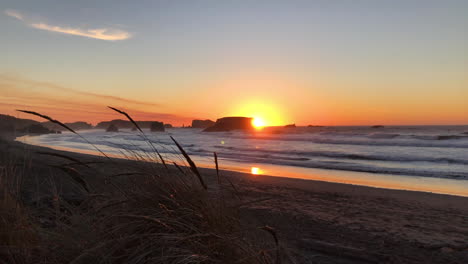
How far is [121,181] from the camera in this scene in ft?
9.29

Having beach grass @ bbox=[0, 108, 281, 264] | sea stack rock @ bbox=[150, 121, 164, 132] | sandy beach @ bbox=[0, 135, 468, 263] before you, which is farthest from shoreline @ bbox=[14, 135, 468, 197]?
sea stack rock @ bbox=[150, 121, 164, 132]

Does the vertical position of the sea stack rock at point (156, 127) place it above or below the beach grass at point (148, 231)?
above

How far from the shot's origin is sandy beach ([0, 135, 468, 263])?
177 inches

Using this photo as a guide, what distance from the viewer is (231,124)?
102 m

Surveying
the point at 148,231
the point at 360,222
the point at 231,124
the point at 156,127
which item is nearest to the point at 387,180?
the point at 360,222

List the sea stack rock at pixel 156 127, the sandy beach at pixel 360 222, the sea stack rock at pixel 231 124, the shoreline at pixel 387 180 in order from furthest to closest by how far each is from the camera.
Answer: the sea stack rock at pixel 156 127 → the sea stack rock at pixel 231 124 → the shoreline at pixel 387 180 → the sandy beach at pixel 360 222

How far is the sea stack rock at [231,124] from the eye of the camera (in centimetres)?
9807

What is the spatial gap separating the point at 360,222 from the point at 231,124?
96173mm

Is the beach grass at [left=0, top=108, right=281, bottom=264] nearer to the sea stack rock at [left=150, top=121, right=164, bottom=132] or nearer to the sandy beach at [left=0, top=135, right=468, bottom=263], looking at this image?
the sandy beach at [left=0, top=135, right=468, bottom=263]

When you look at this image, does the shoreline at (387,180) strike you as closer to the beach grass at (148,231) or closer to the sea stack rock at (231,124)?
the beach grass at (148,231)

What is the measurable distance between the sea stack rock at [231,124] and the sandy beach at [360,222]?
3441 inches

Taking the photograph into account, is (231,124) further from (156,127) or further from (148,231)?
(148,231)

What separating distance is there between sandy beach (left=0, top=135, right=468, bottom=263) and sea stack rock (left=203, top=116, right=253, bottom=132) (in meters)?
87.4

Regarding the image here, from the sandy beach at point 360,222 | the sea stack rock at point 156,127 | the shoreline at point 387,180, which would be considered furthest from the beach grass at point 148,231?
the sea stack rock at point 156,127
